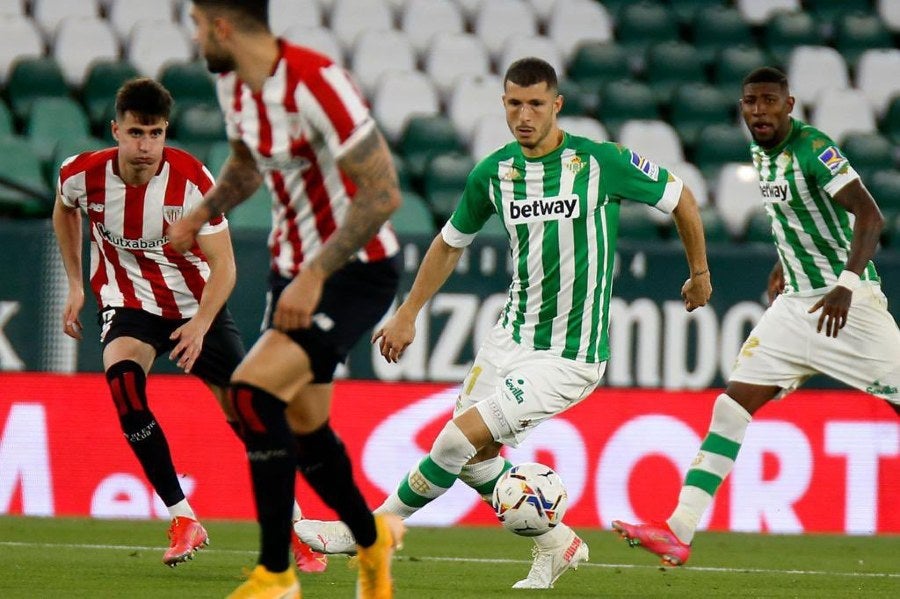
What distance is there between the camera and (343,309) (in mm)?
4801

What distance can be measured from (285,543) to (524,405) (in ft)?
5.76

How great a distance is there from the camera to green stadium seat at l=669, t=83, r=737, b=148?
44.5ft

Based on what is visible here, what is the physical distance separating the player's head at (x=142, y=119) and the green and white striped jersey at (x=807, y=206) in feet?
8.85

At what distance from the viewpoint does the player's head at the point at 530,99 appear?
6254 mm

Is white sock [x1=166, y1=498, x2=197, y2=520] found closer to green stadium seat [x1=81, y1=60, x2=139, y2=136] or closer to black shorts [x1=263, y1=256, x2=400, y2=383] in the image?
black shorts [x1=263, y1=256, x2=400, y2=383]

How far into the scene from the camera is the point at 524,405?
614cm

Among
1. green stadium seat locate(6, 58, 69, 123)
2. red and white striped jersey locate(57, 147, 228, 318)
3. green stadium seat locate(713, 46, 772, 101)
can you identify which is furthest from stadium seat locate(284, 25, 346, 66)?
red and white striped jersey locate(57, 147, 228, 318)

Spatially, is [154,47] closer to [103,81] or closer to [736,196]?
[103,81]

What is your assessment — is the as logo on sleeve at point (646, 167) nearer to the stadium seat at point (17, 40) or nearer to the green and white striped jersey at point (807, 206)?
the green and white striped jersey at point (807, 206)

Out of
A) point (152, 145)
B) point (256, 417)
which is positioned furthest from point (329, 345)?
point (152, 145)

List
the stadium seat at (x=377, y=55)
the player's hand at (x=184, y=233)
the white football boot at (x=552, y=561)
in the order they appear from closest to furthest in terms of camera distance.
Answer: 1. the player's hand at (x=184, y=233)
2. the white football boot at (x=552, y=561)
3. the stadium seat at (x=377, y=55)

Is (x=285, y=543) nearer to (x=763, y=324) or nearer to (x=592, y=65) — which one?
(x=763, y=324)

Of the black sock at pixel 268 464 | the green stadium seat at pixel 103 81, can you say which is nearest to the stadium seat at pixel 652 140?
the green stadium seat at pixel 103 81

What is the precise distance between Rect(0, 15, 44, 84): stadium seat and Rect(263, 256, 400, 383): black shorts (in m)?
8.13
